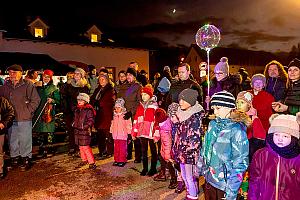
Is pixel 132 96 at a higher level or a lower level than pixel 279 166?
higher

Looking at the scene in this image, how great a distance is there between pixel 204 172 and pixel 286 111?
2.62 metres

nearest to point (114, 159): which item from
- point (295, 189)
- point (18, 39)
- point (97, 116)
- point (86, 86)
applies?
point (97, 116)

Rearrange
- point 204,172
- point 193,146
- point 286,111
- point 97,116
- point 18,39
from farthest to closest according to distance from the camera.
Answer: point 18,39, point 97,116, point 286,111, point 193,146, point 204,172

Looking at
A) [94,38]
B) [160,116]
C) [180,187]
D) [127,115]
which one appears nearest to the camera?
[180,187]

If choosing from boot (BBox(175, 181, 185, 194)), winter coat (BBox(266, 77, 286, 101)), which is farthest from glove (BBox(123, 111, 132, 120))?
winter coat (BBox(266, 77, 286, 101))

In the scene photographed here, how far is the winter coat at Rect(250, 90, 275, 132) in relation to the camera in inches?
239

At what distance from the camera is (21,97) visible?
739 cm

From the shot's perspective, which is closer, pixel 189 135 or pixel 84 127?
pixel 189 135

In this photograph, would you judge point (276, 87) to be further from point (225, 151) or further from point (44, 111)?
point (44, 111)

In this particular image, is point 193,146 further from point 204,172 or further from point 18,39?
point 18,39

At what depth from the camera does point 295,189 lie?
318cm

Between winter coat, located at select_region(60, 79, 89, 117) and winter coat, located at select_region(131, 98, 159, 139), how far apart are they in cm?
229

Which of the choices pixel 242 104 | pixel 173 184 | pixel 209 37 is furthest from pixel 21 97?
pixel 209 37

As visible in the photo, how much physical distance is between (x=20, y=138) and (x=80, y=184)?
2.06 meters
